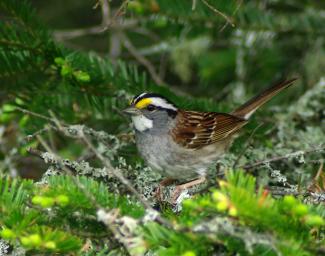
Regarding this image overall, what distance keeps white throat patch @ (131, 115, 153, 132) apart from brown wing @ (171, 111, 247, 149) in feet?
0.62

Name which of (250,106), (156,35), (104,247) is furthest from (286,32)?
(104,247)

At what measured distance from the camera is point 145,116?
4.16 m

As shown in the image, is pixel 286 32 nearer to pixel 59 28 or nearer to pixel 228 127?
pixel 228 127

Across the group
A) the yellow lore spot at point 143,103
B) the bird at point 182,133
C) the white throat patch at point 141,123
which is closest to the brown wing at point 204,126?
the bird at point 182,133

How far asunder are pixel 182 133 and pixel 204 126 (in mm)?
170

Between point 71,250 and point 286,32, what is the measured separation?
9.58ft

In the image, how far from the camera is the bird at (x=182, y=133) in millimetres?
3895

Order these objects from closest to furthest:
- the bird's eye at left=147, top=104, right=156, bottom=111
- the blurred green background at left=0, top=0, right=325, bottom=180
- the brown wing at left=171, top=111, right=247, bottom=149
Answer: the blurred green background at left=0, top=0, right=325, bottom=180 < the bird's eye at left=147, top=104, right=156, bottom=111 < the brown wing at left=171, top=111, right=247, bottom=149

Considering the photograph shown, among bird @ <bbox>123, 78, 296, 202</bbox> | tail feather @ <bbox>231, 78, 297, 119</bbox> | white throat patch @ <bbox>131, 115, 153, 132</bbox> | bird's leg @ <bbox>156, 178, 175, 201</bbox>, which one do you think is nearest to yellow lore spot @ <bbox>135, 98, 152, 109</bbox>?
bird @ <bbox>123, 78, 296, 202</bbox>

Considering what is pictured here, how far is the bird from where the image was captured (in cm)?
389

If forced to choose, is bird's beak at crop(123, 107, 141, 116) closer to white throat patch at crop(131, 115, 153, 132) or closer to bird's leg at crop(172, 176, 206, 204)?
white throat patch at crop(131, 115, 153, 132)

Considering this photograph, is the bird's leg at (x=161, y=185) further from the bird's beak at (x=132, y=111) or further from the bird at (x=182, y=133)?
the bird's beak at (x=132, y=111)

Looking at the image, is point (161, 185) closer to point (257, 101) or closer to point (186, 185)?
point (186, 185)

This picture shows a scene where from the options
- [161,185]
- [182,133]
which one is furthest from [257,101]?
[161,185]
